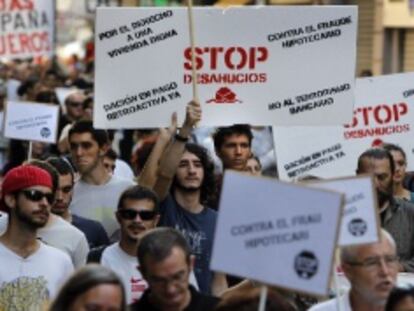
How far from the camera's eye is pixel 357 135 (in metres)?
11.8

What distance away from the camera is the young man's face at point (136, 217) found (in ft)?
27.1

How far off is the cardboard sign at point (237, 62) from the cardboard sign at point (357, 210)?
317 centimetres

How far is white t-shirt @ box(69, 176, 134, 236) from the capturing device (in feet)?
32.7

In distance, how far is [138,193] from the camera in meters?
8.36

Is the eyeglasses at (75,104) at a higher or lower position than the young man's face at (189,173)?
higher

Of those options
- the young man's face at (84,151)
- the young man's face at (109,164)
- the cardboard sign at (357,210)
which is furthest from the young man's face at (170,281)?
the young man's face at (109,164)

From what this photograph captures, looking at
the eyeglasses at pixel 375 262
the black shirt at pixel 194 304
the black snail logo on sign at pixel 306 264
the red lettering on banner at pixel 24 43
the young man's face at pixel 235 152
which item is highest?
the red lettering on banner at pixel 24 43

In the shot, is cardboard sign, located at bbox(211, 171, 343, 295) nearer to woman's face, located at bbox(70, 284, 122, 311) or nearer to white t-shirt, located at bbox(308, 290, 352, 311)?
Result: woman's face, located at bbox(70, 284, 122, 311)

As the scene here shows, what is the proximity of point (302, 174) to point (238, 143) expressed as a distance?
114cm

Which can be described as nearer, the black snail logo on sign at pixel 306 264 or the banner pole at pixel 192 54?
the black snail logo on sign at pixel 306 264

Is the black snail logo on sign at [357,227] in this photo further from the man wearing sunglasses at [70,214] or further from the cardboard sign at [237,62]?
the cardboard sign at [237,62]

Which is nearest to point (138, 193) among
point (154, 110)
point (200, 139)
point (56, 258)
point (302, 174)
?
point (56, 258)

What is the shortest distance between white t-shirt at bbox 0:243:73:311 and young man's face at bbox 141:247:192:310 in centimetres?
124

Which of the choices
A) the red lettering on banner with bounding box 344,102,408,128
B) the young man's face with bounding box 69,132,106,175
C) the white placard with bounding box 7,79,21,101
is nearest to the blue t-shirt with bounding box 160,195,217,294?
the young man's face with bounding box 69,132,106,175
